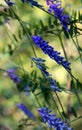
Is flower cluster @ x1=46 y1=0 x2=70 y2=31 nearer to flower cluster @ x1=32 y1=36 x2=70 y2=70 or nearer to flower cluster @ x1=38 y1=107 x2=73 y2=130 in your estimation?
flower cluster @ x1=32 y1=36 x2=70 y2=70

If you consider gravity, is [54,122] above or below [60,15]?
below

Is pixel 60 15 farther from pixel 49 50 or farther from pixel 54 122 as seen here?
pixel 54 122

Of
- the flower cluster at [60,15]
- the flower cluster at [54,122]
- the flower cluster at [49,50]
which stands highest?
the flower cluster at [60,15]

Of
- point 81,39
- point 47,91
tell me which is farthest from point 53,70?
point 47,91

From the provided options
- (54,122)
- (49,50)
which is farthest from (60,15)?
(54,122)

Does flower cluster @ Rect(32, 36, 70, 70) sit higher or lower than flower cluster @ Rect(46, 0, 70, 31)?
lower

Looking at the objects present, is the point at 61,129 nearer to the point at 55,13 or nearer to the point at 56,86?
the point at 56,86

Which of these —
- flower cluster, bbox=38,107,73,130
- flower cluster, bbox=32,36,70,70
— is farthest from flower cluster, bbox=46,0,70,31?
flower cluster, bbox=38,107,73,130

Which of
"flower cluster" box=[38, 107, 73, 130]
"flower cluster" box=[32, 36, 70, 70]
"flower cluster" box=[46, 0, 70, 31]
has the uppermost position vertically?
→ "flower cluster" box=[46, 0, 70, 31]

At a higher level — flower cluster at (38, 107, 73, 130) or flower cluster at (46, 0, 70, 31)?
flower cluster at (46, 0, 70, 31)

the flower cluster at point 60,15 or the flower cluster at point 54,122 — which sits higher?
the flower cluster at point 60,15

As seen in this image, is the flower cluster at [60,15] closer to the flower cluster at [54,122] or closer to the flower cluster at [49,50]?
the flower cluster at [49,50]

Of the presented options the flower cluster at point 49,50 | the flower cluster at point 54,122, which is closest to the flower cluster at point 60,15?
the flower cluster at point 49,50

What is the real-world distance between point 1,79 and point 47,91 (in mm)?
1619
